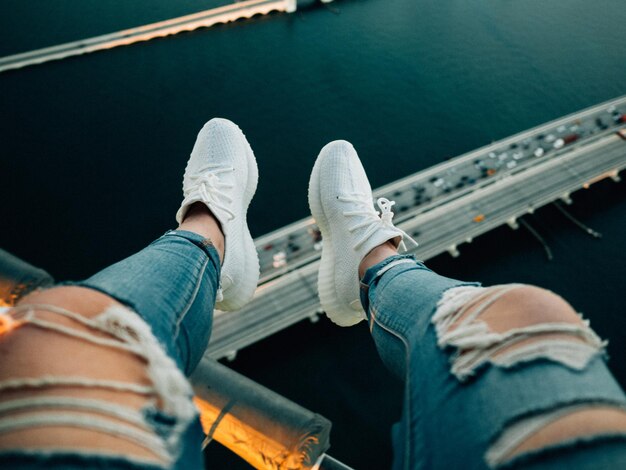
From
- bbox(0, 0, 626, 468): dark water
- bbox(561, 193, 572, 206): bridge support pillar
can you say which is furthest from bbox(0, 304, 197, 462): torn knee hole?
bbox(561, 193, 572, 206): bridge support pillar

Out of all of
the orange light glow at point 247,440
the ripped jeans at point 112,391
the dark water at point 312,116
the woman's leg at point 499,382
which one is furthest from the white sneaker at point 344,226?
the dark water at point 312,116

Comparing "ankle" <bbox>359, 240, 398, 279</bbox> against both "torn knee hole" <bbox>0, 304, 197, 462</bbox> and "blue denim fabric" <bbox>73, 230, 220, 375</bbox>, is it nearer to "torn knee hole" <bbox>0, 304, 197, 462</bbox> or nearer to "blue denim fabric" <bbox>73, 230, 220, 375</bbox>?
"blue denim fabric" <bbox>73, 230, 220, 375</bbox>

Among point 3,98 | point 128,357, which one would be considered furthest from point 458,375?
point 3,98

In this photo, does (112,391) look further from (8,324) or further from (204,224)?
(204,224)

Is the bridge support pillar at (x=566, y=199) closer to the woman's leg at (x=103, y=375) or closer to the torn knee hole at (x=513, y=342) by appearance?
the torn knee hole at (x=513, y=342)

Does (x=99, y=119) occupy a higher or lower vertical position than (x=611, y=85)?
lower

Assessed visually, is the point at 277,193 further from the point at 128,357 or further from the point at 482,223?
the point at 128,357
